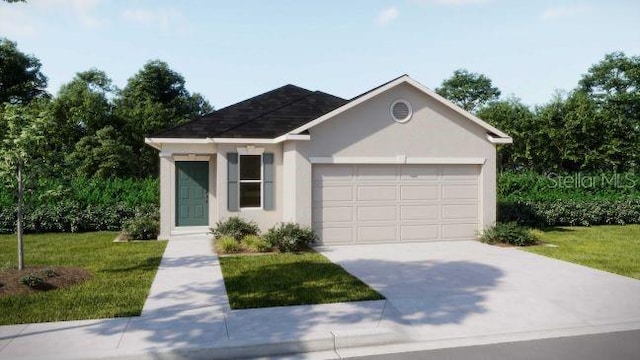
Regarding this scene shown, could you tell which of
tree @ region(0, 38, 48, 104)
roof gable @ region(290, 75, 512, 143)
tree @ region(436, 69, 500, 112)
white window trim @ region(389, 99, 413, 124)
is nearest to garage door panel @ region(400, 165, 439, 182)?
white window trim @ region(389, 99, 413, 124)

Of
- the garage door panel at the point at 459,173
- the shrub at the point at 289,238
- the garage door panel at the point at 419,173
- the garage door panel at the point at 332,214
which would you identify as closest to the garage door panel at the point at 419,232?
the garage door panel at the point at 419,173

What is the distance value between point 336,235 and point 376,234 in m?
1.18

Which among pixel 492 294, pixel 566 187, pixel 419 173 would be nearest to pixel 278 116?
pixel 419 173

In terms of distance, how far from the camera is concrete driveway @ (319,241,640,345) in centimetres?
647

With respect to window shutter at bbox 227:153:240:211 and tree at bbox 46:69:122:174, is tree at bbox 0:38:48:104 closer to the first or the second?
tree at bbox 46:69:122:174

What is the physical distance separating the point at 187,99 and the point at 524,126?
30946 mm

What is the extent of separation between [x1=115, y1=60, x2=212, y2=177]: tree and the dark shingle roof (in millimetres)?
21557

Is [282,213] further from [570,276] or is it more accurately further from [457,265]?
[570,276]

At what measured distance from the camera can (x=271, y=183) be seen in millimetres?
14461

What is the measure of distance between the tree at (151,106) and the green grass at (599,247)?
2992 cm

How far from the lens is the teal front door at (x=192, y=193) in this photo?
15938 millimetres

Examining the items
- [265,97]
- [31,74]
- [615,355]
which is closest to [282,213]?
[265,97]

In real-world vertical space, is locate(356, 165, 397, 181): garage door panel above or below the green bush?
above

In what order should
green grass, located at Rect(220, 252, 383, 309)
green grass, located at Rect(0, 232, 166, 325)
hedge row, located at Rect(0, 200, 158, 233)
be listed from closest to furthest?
green grass, located at Rect(0, 232, 166, 325) < green grass, located at Rect(220, 252, 383, 309) < hedge row, located at Rect(0, 200, 158, 233)
